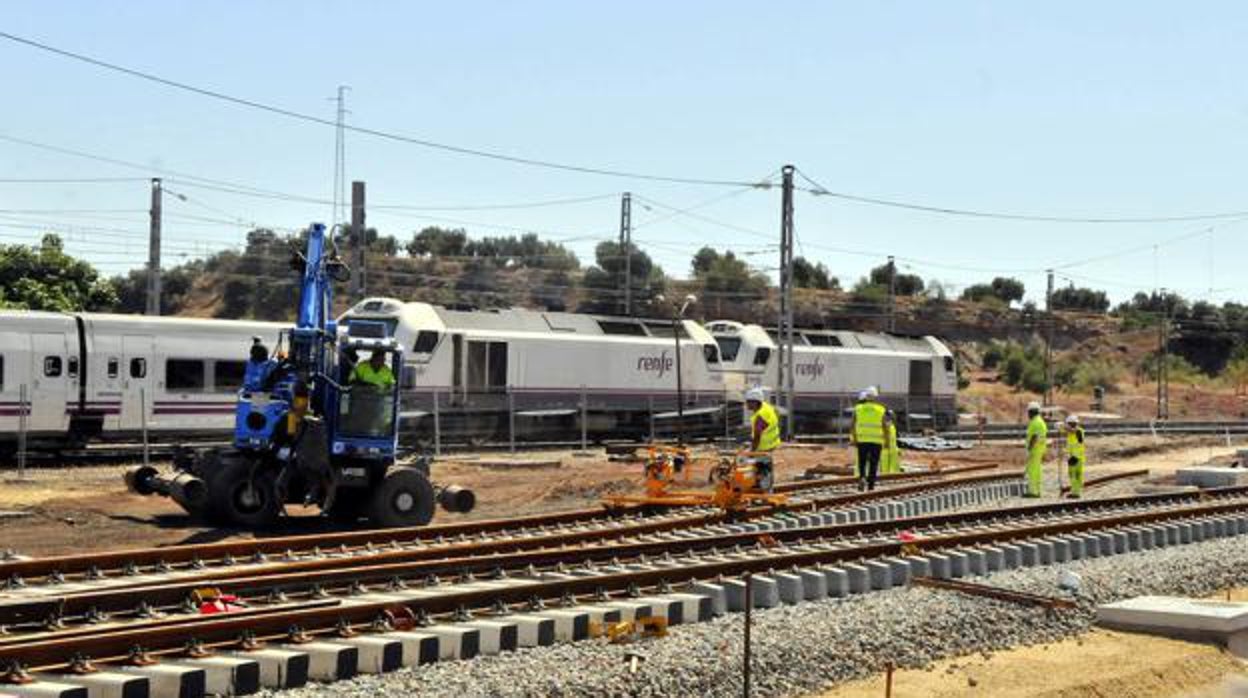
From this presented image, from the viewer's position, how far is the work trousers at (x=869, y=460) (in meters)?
23.4

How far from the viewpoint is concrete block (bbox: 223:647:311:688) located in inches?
374

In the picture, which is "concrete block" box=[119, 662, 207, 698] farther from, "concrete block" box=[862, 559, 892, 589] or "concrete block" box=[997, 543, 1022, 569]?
"concrete block" box=[997, 543, 1022, 569]

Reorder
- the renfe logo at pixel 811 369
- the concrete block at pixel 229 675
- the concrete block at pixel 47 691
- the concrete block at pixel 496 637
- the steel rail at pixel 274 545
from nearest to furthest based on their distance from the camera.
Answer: the concrete block at pixel 47 691 → the concrete block at pixel 229 675 → the concrete block at pixel 496 637 → the steel rail at pixel 274 545 → the renfe logo at pixel 811 369

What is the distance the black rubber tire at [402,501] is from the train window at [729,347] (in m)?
26.7

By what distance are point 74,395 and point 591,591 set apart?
1966 cm

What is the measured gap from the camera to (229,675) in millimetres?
9211

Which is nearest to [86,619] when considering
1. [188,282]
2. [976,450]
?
[976,450]

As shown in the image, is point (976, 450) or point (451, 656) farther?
point (976, 450)

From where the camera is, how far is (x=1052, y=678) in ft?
39.6

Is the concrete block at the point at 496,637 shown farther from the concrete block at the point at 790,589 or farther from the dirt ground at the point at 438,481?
the dirt ground at the point at 438,481

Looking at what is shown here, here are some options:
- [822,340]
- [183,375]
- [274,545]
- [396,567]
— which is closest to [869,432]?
[274,545]

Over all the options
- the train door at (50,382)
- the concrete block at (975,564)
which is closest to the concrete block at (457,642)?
the concrete block at (975,564)

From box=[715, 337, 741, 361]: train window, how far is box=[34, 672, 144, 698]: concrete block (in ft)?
119

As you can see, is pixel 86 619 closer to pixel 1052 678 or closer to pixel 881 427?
pixel 1052 678
